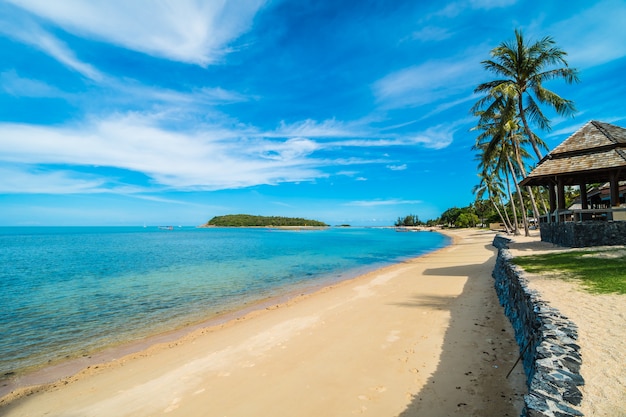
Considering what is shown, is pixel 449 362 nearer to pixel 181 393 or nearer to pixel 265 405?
pixel 265 405

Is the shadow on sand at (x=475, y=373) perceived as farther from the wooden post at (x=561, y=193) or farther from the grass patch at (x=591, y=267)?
the wooden post at (x=561, y=193)

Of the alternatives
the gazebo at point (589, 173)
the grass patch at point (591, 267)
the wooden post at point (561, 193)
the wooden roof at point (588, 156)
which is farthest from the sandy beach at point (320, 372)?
the wooden post at point (561, 193)

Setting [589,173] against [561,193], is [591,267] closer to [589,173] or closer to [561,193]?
[589,173]

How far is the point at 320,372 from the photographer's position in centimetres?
603

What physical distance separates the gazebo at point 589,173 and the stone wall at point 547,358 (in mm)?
8537

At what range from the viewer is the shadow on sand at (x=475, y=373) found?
4.44 metres

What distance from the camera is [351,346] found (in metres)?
7.23

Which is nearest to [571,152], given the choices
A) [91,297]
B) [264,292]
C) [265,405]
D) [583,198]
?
[583,198]

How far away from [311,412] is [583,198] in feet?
65.6

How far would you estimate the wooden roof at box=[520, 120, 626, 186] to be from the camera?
1287cm

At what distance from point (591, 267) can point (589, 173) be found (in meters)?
7.78

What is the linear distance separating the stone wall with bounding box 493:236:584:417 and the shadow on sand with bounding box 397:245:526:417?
0.34 meters

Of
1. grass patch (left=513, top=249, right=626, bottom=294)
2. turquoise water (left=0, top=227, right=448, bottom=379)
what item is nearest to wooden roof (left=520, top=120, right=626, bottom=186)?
grass patch (left=513, top=249, right=626, bottom=294)

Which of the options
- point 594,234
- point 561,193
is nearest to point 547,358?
point 594,234
